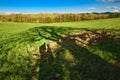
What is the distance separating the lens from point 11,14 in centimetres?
8969

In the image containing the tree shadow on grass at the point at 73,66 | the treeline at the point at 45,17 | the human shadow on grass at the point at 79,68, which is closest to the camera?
the human shadow on grass at the point at 79,68

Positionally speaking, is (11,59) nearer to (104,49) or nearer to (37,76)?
(37,76)

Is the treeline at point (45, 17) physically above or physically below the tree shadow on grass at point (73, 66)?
above

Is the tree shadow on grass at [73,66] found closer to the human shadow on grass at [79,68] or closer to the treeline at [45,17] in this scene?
the human shadow on grass at [79,68]

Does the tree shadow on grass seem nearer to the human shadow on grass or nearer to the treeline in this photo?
the human shadow on grass

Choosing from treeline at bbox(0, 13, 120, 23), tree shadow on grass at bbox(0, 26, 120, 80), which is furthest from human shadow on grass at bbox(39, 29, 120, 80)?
treeline at bbox(0, 13, 120, 23)

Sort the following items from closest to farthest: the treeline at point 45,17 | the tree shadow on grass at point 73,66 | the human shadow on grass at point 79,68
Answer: the human shadow on grass at point 79,68 < the tree shadow on grass at point 73,66 < the treeline at point 45,17

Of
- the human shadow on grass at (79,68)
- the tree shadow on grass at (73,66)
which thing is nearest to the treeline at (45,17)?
the tree shadow on grass at (73,66)

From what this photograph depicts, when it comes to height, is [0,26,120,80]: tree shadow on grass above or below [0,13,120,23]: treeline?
below

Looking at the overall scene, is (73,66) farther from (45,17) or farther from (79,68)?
(45,17)

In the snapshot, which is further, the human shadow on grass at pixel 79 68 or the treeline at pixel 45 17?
the treeline at pixel 45 17

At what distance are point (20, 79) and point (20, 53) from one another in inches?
213

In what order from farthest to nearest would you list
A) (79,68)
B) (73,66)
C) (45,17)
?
(45,17) < (73,66) < (79,68)

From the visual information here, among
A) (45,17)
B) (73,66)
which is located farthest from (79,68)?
(45,17)
